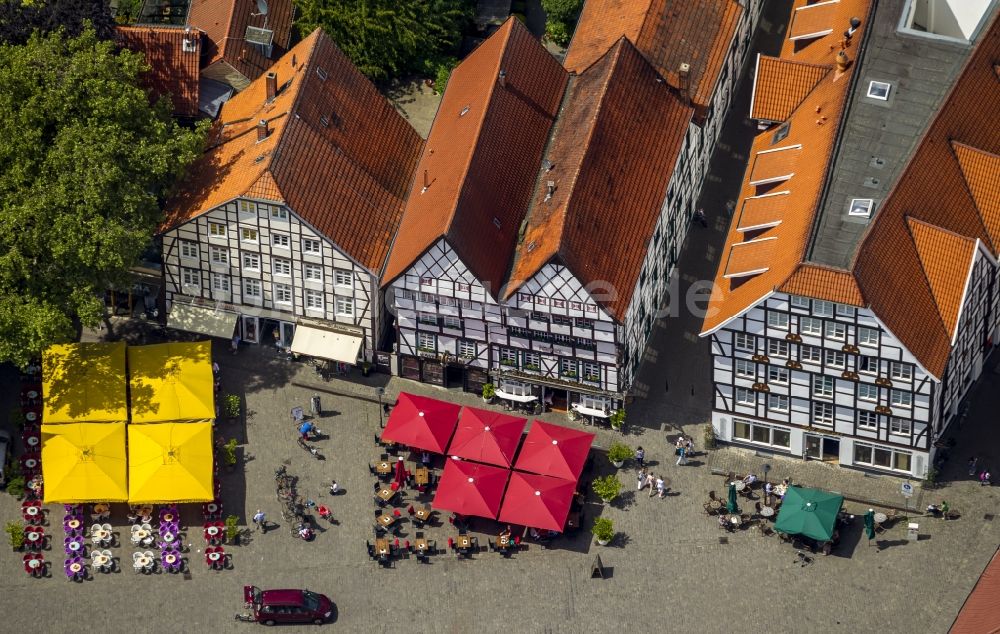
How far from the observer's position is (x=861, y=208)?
11375cm

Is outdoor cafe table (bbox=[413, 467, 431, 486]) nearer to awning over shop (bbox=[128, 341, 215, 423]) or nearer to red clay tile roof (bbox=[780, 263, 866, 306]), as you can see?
awning over shop (bbox=[128, 341, 215, 423])

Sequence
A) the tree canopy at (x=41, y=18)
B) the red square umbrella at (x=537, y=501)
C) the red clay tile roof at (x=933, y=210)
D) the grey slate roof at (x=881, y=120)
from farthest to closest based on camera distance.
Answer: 1. the tree canopy at (x=41, y=18)
2. the red square umbrella at (x=537, y=501)
3. the grey slate roof at (x=881, y=120)
4. the red clay tile roof at (x=933, y=210)

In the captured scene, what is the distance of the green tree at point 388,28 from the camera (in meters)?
134

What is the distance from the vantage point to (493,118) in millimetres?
122938

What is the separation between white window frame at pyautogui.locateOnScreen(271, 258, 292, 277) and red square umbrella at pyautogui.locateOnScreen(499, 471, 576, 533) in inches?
698

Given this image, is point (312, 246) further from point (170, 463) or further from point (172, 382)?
point (170, 463)

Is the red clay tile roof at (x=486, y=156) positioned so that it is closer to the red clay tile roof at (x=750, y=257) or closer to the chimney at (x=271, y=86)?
the chimney at (x=271, y=86)

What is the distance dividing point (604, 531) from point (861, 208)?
21.6 m

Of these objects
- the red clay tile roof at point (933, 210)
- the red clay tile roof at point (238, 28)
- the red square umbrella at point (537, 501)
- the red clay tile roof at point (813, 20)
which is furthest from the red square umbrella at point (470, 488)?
the red clay tile roof at point (813, 20)

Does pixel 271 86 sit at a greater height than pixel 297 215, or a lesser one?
greater

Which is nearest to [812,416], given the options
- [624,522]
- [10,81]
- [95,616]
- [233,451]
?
[624,522]

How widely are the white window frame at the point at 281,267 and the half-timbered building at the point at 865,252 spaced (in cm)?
2382

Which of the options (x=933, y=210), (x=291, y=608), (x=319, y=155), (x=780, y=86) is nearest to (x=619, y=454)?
(x=291, y=608)

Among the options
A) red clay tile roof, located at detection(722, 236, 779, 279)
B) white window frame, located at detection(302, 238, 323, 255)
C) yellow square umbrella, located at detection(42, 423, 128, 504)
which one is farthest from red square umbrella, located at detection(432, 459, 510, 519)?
yellow square umbrella, located at detection(42, 423, 128, 504)
